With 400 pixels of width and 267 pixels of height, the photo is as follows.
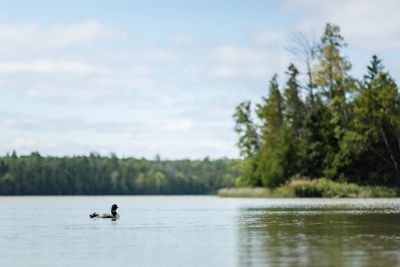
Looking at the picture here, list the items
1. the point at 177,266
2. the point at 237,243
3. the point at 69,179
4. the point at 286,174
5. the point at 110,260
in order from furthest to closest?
the point at 69,179 → the point at 286,174 → the point at 237,243 → the point at 110,260 → the point at 177,266

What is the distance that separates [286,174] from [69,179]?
109 metres

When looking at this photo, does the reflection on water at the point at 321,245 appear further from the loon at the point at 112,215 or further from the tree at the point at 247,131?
the tree at the point at 247,131

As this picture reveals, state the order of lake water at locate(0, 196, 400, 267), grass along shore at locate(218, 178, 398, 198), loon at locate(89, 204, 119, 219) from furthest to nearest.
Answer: grass along shore at locate(218, 178, 398, 198), loon at locate(89, 204, 119, 219), lake water at locate(0, 196, 400, 267)

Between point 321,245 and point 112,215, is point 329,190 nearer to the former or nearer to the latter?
point 112,215

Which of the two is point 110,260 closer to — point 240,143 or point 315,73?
point 315,73

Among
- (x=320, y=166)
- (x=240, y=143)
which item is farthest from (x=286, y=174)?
→ (x=240, y=143)

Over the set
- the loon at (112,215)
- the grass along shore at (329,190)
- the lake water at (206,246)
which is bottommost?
the lake water at (206,246)

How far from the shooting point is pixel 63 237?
72.2 ft

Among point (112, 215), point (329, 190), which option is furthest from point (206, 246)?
point (329, 190)

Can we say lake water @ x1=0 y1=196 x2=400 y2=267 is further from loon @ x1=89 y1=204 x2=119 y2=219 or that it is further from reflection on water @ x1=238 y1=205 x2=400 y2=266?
loon @ x1=89 y1=204 x2=119 y2=219

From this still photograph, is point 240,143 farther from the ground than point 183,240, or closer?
farther from the ground

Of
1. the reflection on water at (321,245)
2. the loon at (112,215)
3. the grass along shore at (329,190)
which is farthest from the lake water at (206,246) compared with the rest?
the grass along shore at (329,190)

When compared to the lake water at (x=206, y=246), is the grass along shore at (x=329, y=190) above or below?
above

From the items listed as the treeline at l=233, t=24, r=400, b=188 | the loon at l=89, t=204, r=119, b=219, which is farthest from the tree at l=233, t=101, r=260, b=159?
the loon at l=89, t=204, r=119, b=219
